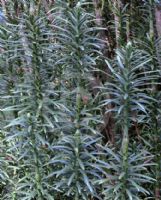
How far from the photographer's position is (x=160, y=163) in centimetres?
130

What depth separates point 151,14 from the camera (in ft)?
4.43

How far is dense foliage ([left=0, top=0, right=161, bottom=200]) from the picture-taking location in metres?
1.22

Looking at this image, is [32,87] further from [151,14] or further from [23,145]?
[151,14]

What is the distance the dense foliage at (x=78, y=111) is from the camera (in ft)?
4.00

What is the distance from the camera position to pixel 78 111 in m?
1.25

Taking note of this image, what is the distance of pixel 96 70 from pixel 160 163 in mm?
369

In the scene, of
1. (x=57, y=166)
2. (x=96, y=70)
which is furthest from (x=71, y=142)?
(x=96, y=70)

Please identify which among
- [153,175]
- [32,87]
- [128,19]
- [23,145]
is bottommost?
[153,175]

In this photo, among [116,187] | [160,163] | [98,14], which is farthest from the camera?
[98,14]

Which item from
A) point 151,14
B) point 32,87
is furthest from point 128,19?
point 32,87

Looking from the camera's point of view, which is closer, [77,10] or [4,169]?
[77,10]

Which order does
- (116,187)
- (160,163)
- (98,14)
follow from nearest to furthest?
(116,187), (160,163), (98,14)

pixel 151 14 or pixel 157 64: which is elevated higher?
pixel 151 14

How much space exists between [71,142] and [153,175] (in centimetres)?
31
